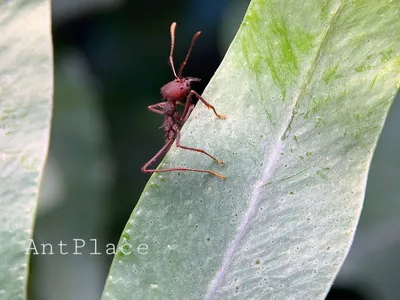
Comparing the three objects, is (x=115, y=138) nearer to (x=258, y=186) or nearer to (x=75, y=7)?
(x=75, y=7)

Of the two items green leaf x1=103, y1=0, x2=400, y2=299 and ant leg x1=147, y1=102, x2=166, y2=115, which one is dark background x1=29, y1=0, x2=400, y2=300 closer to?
ant leg x1=147, y1=102, x2=166, y2=115

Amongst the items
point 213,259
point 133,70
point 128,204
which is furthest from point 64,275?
point 213,259

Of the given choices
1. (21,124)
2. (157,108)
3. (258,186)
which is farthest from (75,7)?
(258,186)

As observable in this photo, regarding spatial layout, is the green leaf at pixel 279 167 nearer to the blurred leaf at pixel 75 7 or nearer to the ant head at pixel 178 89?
the ant head at pixel 178 89

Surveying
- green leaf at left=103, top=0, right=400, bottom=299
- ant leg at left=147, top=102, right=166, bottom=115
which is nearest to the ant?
ant leg at left=147, top=102, right=166, bottom=115

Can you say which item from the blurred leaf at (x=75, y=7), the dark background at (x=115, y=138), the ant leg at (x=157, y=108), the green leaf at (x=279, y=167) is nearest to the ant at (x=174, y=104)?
the ant leg at (x=157, y=108)

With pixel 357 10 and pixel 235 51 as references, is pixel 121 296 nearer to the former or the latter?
pixel 235 51

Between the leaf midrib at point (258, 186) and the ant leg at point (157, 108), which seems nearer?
the leaf midrib at point (258, 186)
